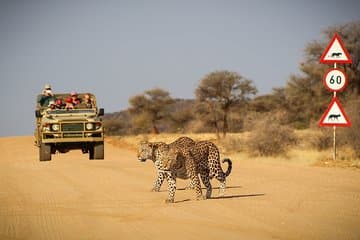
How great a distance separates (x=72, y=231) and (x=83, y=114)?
39.8ft

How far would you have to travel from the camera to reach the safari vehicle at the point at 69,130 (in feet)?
68.4

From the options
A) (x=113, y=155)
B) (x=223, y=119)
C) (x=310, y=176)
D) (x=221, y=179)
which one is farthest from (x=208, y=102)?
(x=221, y=179)

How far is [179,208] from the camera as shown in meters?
11.7

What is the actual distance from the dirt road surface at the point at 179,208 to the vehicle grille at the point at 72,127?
2241mm

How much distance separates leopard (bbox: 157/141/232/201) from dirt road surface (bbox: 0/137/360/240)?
0.47m

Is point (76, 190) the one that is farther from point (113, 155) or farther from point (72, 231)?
point (113, 155)

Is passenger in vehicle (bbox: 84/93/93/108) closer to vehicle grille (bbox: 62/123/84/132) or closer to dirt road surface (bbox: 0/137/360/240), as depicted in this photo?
vehicle grille (bbox: 62/123/84/132)

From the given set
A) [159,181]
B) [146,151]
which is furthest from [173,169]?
[159,181]

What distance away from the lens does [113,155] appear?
29016 mm

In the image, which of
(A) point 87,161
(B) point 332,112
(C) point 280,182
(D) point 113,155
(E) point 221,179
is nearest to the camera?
(E) point 221,179

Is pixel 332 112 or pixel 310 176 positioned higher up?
pixel 332 112

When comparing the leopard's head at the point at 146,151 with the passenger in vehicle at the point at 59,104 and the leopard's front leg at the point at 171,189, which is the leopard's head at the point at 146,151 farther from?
the passenger in vehicle at the point at 59,104

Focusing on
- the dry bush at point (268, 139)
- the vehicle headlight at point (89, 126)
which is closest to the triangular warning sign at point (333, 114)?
the dry bush at point (268, 139)

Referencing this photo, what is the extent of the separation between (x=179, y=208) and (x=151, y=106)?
5137cm
